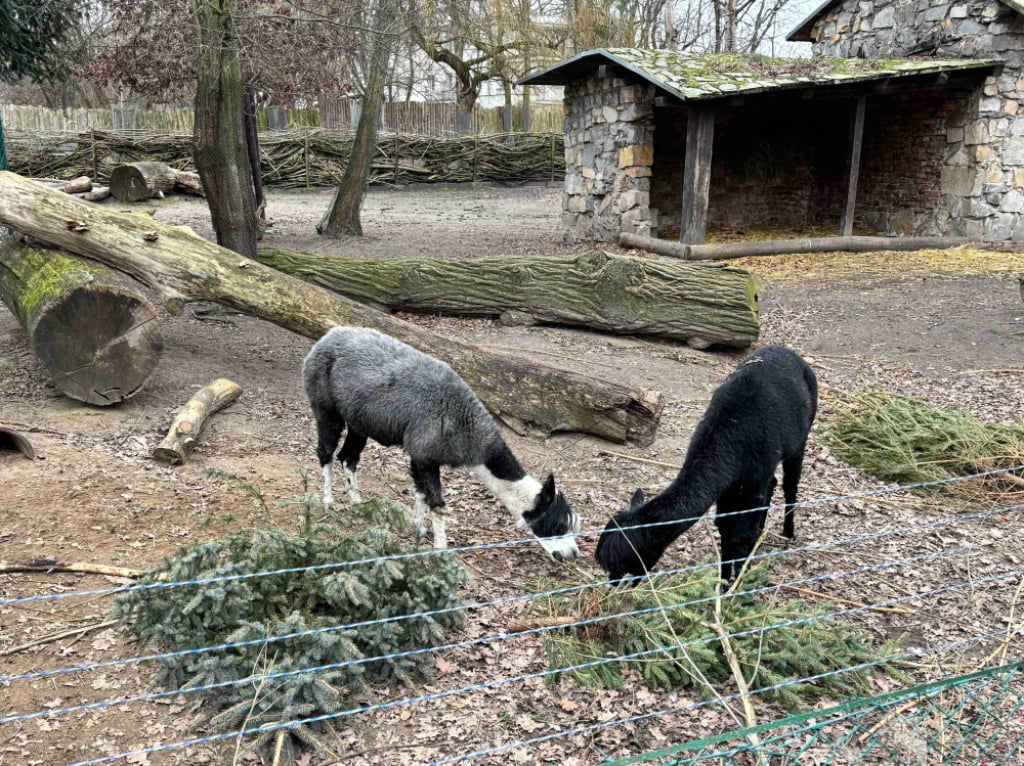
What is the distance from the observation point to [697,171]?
47.3ft

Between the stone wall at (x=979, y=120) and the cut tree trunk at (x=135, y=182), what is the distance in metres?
17.1

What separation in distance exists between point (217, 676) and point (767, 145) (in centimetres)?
1798

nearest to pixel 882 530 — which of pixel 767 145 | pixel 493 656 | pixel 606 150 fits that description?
pixel 493 656

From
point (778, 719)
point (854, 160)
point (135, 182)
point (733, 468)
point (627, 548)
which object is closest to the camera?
point (778, 719)

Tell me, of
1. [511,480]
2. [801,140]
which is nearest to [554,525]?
[511,480]

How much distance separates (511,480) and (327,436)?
1259 mm

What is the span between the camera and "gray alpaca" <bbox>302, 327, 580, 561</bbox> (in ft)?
15.4

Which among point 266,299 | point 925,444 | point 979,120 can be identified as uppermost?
point 979,120

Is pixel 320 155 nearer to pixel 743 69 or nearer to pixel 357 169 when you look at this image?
pixel 357 169

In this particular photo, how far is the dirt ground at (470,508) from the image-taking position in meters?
3.58

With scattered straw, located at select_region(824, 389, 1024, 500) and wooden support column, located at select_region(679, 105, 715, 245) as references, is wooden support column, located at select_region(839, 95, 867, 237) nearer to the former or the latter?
wooden support column, located at select_region(679, 105, 715, 245)

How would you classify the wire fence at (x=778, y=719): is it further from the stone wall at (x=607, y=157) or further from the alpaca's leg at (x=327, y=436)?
the stone wall at (x=607, y=157)

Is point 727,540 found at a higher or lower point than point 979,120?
lower

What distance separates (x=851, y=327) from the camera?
10500mm
